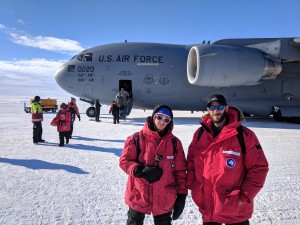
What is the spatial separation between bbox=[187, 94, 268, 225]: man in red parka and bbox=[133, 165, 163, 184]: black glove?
36 cm

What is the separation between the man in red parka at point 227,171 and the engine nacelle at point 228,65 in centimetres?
919

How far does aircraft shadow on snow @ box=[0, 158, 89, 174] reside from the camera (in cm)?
499

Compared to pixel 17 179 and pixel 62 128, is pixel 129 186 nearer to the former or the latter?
pixel 17 179

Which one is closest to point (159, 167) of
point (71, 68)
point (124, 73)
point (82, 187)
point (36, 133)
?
point (82, 187)

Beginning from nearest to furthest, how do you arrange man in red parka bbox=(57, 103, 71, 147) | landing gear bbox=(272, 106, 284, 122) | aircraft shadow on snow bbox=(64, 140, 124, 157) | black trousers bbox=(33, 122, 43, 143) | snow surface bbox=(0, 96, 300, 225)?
snow surface bbox=(0, 96, 300, 225)
aircraft shadow on snow bbox=(64, 140, 124, 157)
man in red parka bbox=(57, 103, 71, 147)
black trousers bbox=(33, 122, 43, 143)
landing gear bbox=(272, 106, 284, 122)

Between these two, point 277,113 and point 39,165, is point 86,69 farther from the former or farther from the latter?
point 277,113

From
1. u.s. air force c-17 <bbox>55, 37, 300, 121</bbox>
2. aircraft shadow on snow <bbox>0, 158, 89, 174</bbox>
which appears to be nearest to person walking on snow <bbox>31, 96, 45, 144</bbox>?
aircraft shadow on snow <bbox>0, 158, 89, 174</bbox>

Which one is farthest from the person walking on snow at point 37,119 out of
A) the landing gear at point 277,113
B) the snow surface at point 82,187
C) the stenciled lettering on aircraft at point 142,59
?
the landing gear at point 277,113

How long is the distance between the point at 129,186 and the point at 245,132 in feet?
3.76

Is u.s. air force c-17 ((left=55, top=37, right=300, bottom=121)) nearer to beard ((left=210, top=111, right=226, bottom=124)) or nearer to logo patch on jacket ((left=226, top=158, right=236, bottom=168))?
beard ((left=210, top=111, right=226, bottom=124))

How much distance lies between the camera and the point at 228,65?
1132cm

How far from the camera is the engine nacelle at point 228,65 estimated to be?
11.2 m

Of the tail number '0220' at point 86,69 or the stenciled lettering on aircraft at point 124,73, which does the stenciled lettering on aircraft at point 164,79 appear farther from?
the tail number '0220' at point 86,69

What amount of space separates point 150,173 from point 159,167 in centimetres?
14
